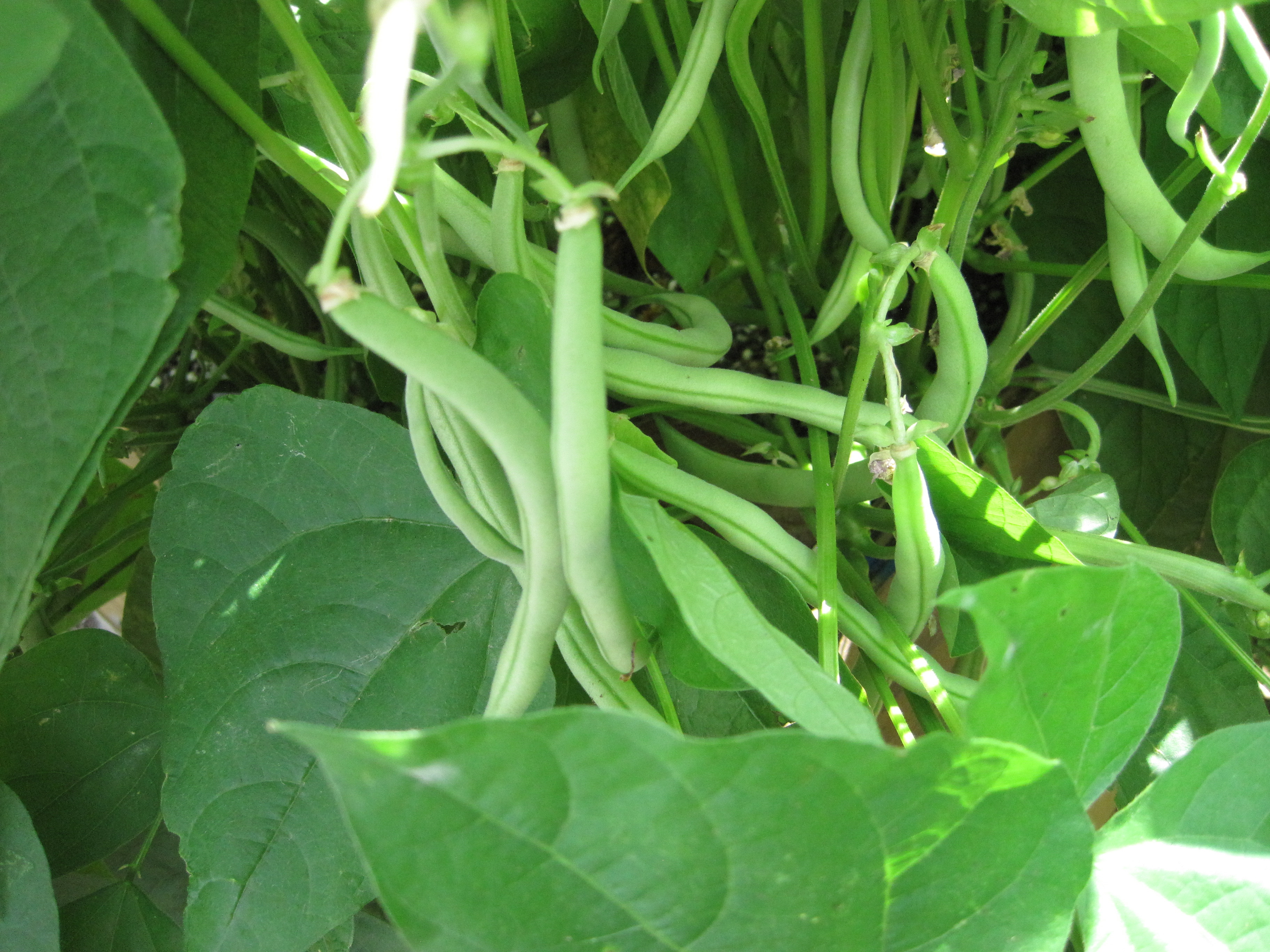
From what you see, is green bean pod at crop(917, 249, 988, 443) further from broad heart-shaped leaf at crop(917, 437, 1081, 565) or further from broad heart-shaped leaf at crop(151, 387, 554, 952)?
broad heart-shaped leaf at crop(151, 387, 554, 952)

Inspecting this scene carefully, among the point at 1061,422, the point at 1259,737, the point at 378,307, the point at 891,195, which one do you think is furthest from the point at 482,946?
the point at 1061,422

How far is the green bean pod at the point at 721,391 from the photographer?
1.19 ft

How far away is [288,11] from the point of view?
33 cm

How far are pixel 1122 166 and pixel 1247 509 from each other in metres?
0.30

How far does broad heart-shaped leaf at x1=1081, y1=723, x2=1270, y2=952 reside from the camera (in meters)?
0.30

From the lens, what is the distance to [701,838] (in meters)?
0.21

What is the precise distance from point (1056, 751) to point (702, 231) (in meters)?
0.36

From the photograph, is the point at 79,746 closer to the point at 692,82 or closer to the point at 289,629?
the point at 289,629

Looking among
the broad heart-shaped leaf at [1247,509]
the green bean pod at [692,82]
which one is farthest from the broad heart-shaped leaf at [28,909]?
the broad heart-shaped leaf at [1247,509]

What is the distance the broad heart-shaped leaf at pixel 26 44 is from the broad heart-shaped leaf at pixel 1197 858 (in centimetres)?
37

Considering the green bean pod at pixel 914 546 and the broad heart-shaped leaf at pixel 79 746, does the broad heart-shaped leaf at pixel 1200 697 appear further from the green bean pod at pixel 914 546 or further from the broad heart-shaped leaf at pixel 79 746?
the broad heart-shaped leaf at pixel 79 746

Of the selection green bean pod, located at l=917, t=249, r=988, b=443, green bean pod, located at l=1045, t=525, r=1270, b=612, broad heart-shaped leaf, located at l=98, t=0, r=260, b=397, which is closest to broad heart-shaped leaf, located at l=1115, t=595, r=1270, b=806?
green bean pod, located at l=1045, t=525, r=1270, b=612

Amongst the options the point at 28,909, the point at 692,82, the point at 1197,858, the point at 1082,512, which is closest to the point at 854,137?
the point at 692,82

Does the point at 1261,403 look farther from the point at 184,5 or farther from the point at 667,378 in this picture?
the point at 184,5
